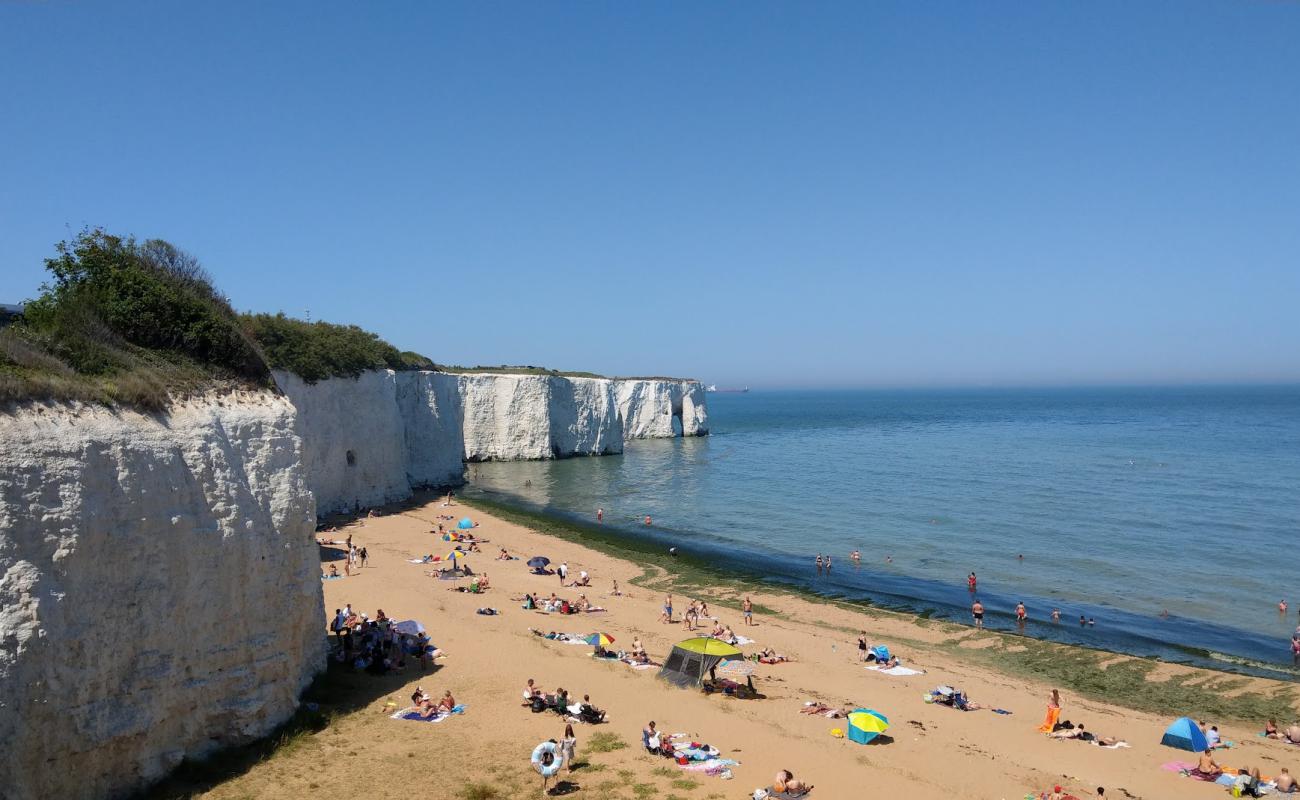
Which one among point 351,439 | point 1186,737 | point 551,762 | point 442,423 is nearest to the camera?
point 551,762

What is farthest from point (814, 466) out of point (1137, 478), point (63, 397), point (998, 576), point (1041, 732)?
point (63, 397)

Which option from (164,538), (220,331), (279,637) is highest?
(220,331)

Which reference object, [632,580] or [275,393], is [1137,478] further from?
[275,393]

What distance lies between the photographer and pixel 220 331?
14523mm

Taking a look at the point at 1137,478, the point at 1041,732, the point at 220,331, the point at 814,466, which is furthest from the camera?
the point at 814,466

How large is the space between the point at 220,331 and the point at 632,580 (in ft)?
59.1

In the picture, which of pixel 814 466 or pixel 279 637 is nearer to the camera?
pixel 279 637

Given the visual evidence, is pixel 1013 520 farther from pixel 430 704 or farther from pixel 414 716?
pixel 414 716

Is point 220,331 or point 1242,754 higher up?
point 220,331

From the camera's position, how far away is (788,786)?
12.1 metres

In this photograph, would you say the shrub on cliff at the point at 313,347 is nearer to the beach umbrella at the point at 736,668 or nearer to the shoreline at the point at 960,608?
the shoreline at the point at 960,608

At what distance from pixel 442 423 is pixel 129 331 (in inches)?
1489

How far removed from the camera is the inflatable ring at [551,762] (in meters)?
11.8

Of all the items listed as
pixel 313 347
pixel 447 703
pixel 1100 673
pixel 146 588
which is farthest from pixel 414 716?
pixel 313 347
